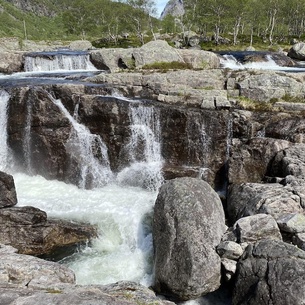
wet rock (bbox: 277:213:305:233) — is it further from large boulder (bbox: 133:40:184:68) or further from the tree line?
the tree line

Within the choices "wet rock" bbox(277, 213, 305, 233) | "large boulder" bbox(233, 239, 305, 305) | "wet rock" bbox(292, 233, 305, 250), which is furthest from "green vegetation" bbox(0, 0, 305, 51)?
"large boulder" bbox(233, 239, 305, 305)

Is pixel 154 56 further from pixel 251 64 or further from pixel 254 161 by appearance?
pixel 254 161

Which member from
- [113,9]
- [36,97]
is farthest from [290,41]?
[36,97]

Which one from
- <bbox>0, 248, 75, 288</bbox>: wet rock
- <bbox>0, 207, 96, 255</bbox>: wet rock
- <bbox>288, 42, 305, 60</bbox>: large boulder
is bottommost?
<bbox>0, 207, 96, 255</bbox>: wet rock

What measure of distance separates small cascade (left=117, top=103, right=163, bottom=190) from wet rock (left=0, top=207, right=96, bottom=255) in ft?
19.8

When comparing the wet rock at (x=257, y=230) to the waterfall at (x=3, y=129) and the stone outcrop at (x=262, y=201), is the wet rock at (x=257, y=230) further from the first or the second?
the waterfall at (x=3, y=129)

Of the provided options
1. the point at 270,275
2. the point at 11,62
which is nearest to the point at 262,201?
the point at 270,275

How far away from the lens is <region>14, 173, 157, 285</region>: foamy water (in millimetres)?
16125

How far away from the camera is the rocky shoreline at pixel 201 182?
12562 mm

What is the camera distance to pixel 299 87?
28.2 meters

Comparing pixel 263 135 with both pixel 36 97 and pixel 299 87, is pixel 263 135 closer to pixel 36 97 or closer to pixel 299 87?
pixel 299 87

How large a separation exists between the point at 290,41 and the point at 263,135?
73249 millimetres

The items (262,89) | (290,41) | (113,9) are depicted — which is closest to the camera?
(262,89)

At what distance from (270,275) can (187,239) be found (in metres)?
3.57
